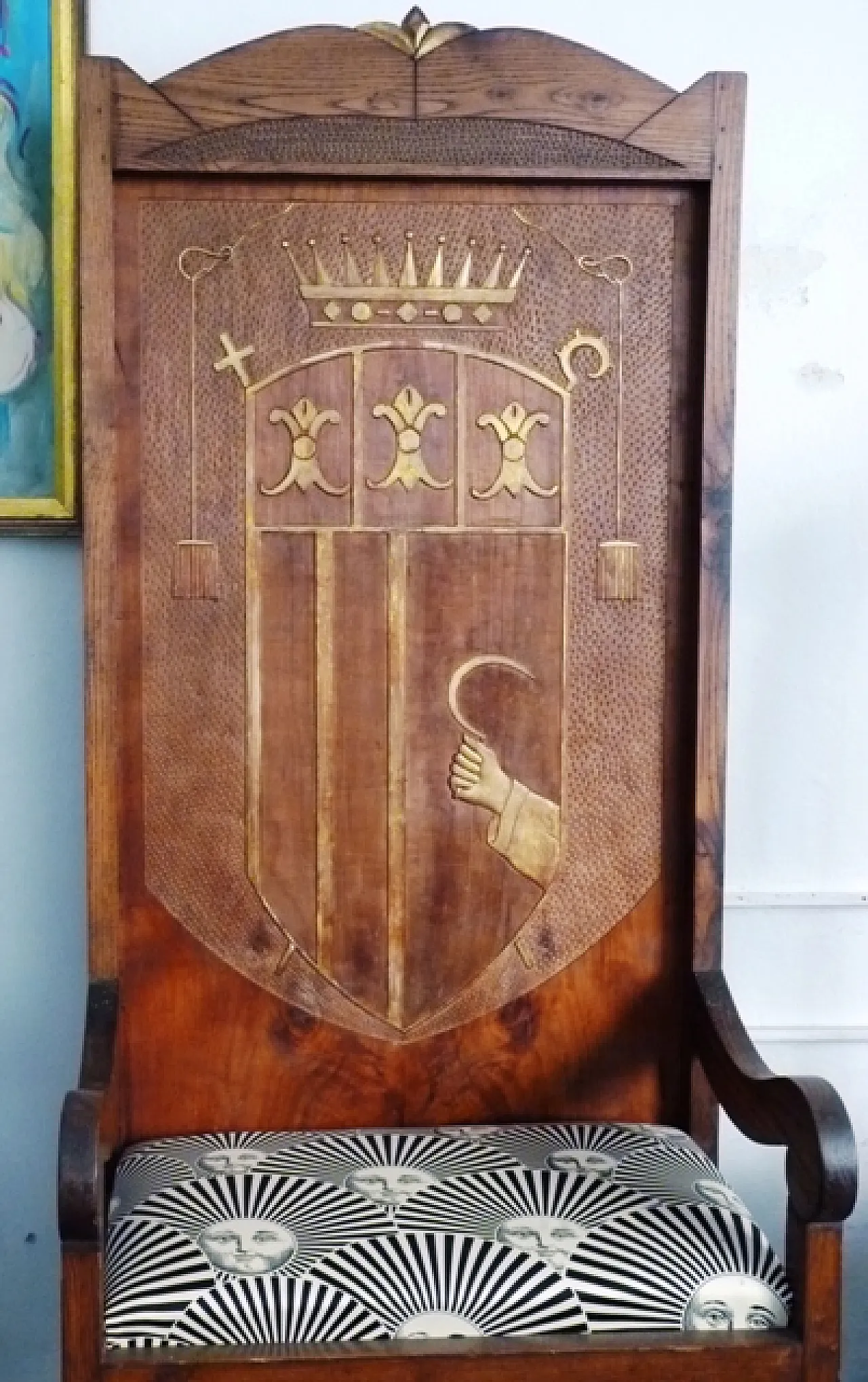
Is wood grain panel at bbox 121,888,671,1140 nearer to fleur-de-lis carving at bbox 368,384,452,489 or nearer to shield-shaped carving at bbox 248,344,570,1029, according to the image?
shield-shaped carving at bbox 248,344,570,1029

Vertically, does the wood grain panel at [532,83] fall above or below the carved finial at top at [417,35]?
below

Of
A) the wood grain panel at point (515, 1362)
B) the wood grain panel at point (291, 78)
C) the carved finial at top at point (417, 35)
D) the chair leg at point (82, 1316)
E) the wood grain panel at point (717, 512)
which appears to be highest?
the carved finial at top at point (417, 35)

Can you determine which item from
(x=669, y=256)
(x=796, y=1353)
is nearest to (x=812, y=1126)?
(x=796, y=1353)

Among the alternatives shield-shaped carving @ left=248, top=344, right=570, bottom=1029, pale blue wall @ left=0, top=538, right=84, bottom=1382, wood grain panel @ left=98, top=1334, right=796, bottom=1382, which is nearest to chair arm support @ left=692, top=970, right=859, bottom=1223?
wood grain panel @ left=98, top=1334, right=796, bottom=1382

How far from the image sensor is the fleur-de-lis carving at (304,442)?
1.75m

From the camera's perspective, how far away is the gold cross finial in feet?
5.71

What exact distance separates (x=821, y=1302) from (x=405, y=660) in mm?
793

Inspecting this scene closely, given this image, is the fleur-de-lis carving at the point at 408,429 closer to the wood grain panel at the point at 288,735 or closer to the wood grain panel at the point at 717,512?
the wood grain panel at the point at 288,735

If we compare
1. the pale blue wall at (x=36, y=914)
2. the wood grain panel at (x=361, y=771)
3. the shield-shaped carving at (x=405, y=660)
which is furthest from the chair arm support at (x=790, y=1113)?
the pale blue wall at (x=36, y=914)

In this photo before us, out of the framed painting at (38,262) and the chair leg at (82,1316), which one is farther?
the framed painting at (38,262)

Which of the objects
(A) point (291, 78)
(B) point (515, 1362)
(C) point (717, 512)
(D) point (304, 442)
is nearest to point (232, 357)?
(D) point (304, 442)

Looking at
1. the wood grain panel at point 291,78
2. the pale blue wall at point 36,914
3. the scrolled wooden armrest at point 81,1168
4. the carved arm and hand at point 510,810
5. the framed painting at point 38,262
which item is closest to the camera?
the scrolled wooden armrest at point 81,1168

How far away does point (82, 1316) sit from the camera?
1.35 meters

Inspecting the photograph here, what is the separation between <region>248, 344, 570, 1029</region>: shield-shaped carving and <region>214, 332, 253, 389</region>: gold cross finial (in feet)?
0.11
